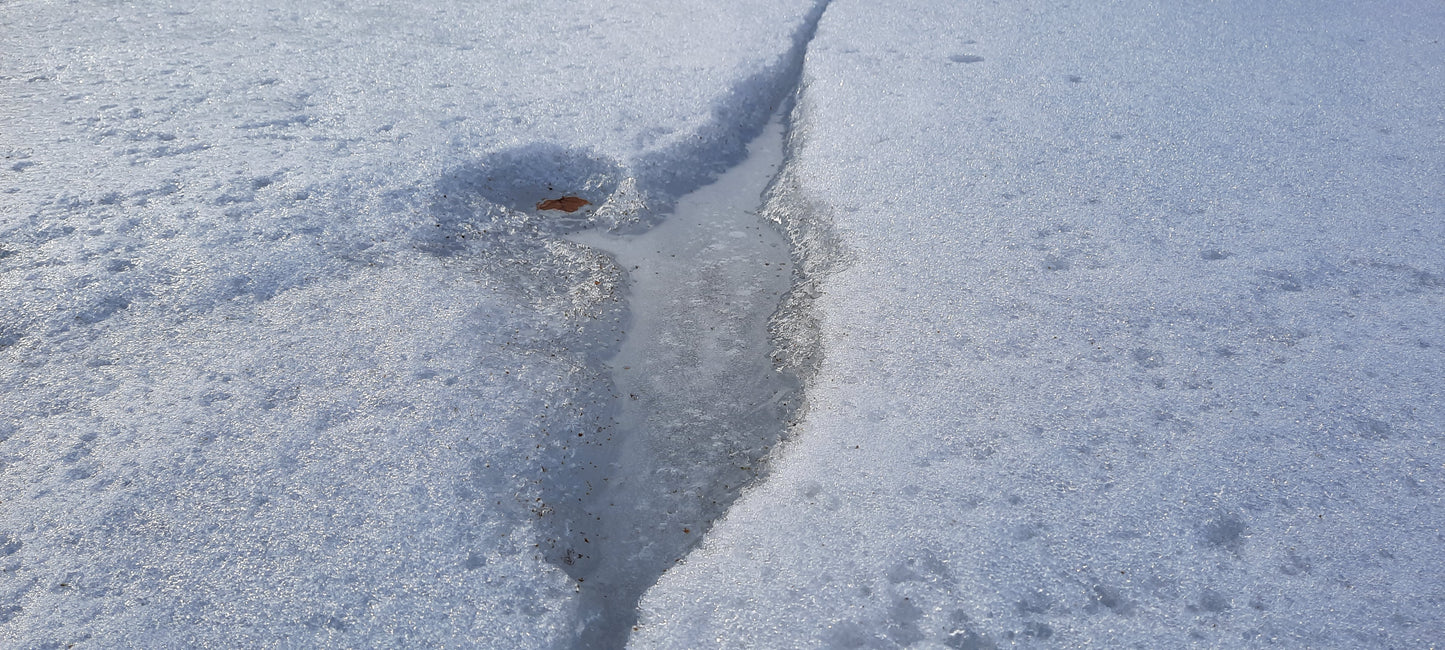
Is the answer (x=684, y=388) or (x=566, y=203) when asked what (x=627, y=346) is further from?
(x=566, y=203)

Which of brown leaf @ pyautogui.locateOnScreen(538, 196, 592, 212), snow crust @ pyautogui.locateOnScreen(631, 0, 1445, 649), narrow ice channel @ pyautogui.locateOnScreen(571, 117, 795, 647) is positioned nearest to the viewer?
snow crust @ pyautogui.locateOnScreen(631, 0, 1445, 649)

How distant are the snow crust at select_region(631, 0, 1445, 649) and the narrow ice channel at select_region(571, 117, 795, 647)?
10 centimetres

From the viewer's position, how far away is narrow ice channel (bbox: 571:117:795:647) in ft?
6.91

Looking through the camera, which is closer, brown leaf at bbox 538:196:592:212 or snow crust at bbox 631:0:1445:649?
snow crust at bbox 631:0:1445:649

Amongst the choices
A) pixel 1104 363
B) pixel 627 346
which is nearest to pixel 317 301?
pixel 627 346

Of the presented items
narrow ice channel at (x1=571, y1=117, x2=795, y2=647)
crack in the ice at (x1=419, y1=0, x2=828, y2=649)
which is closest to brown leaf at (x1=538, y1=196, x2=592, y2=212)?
crack in the ice at (x1=419, y1=0, x2=828, y2=649)

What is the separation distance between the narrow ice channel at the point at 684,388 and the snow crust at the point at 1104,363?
0.10 m

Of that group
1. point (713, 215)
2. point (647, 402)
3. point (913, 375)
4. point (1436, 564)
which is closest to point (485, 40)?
point (713, 215)

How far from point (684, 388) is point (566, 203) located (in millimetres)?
1070

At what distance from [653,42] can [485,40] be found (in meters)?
0.77

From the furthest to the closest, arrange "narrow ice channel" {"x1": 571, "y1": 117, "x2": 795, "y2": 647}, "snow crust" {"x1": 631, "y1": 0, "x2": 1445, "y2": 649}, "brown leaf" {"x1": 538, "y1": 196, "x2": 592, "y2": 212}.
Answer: "brown leaf" {"x1": 538, "y1": 196, "x2": 592, "y2": 212} < "narrow ice channel" {"x1": 571, "y1": 117, "x2": 795, "y2": 647} < "snow crust" {"x1": 631, "y1": 0, "x2": 1445, "y2": 649}

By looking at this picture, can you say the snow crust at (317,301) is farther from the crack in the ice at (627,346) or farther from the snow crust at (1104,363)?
the snow crust at (1104,363)

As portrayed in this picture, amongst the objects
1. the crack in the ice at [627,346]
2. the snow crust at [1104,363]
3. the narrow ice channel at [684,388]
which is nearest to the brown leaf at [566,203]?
the crack in the ice at [627,346]

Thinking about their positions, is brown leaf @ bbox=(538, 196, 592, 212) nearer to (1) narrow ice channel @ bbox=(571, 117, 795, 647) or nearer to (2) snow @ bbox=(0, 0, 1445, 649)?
(2) snow @ bbox=(0, 0, 1445, 649)
